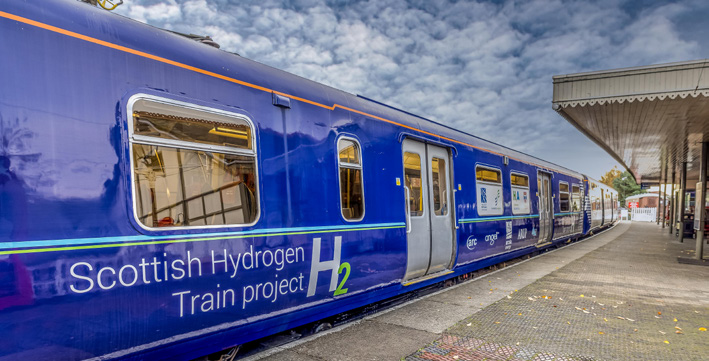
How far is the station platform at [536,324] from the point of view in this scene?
4.18 m

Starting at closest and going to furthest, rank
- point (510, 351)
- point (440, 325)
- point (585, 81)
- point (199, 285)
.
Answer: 1. point (199, 285)
2. point (510, 351)
3. point (440, 325)
4. point (585, 81)

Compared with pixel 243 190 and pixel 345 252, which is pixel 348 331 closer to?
pixel 345 252

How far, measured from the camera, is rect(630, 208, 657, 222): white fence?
130 ft

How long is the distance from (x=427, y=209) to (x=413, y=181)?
551 mm

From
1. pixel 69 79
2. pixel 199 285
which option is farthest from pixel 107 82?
pixel 199 285

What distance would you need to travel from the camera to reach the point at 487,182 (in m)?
8.50

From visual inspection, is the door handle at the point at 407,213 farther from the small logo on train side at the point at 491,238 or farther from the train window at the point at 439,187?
the small logo on train side at the point at 491,238

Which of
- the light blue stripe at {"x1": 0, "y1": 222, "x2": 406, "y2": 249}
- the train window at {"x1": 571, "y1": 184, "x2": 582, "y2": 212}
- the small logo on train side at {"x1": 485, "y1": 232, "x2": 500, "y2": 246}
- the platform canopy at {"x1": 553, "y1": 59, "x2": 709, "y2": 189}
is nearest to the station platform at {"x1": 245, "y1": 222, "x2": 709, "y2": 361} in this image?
the small logo on train side at {"x1": 485, "y1": 232, "x2": 500, "y2": 246}

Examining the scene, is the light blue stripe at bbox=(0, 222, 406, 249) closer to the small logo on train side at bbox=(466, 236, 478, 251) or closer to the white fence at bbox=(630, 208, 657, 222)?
the small logo on train side at bbox=(466, 236, 478, 251)

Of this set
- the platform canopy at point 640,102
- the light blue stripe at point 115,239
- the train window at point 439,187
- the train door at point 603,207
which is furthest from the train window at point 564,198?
the light blue stripe at point 115,239

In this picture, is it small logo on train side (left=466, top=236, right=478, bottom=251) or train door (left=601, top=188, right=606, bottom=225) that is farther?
train door (left=601, top=188, right=606, bottom=225)

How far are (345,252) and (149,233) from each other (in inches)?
88.4

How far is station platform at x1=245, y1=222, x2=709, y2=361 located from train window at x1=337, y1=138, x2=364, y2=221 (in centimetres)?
140

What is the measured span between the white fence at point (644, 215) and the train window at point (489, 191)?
39852 mm
